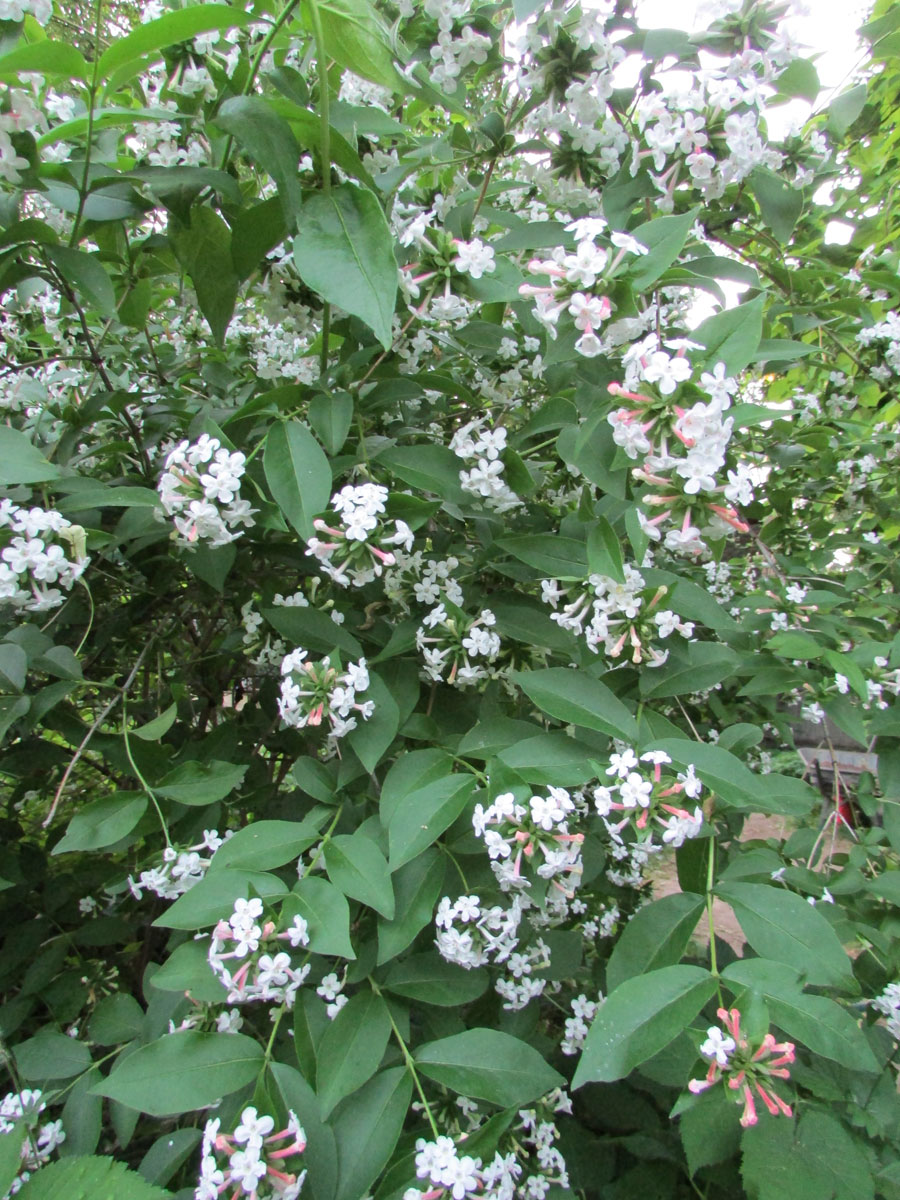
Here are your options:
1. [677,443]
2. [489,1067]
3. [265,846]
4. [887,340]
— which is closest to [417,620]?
[265,846]

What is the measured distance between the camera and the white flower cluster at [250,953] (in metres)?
0.95

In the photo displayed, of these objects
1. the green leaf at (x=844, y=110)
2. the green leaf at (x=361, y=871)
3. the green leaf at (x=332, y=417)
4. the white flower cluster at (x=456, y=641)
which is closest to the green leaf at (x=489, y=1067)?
the green leaf at (x=361, y=871)

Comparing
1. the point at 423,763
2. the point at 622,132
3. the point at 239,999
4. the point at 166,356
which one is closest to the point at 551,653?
the point at 423,763

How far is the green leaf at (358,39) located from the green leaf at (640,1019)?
117cm

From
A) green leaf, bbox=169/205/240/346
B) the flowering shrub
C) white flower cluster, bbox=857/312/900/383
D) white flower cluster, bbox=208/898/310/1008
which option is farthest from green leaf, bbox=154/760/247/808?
white flower cluster, bbox=857/312/900/383

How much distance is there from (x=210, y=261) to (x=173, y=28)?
0.28 meters

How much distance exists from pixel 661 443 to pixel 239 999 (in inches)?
34.0

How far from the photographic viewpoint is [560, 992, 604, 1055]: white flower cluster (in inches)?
62.4

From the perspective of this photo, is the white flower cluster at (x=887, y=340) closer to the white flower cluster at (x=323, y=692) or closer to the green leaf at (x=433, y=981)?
the white flower cluster at (x=323, y=692)

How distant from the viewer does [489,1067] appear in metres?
1.04

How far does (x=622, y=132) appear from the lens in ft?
3.82

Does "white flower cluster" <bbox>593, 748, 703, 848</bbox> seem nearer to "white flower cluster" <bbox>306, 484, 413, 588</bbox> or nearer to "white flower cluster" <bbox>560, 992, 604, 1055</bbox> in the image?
"white flower cluster" <bbox>306, 484, 413, 588</bbox>

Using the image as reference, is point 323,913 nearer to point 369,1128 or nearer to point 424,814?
point 424,814

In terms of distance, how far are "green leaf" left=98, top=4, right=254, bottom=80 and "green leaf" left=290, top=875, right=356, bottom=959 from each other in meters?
1.09
